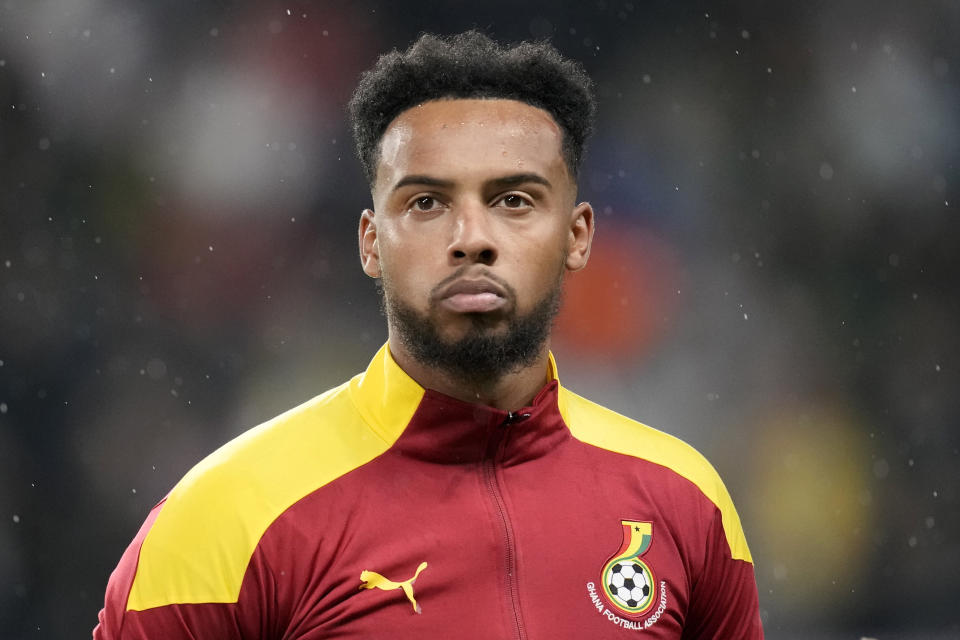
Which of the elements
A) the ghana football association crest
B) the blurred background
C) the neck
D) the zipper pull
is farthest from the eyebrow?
the blurred background

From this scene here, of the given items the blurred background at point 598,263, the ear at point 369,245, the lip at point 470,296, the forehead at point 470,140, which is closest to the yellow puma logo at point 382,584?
the lip at point 470,296

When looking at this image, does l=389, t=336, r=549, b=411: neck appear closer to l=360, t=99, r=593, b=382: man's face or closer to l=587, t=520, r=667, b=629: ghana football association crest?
l=360, t=99, r=593, b=382: man's face

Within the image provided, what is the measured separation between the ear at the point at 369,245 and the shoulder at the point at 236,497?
1.00 ft

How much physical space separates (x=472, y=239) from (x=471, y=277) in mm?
72

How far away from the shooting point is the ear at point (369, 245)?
2.46 meters

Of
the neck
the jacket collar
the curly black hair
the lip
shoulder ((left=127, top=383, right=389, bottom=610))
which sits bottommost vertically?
shoulder ((left=127, top=383, right=389, bottom=610))

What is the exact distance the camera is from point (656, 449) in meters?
2.55

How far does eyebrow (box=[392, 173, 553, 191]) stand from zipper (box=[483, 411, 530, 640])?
1.49ft

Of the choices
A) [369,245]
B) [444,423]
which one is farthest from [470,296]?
[369,245]

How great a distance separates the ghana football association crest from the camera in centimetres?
222

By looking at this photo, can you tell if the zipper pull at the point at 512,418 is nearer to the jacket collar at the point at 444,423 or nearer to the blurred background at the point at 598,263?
the jacket collar at the point at 444,423

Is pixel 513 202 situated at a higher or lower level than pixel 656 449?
higher

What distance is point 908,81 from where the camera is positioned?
6402 mm

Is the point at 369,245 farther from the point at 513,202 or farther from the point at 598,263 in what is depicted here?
the point at 598,263
